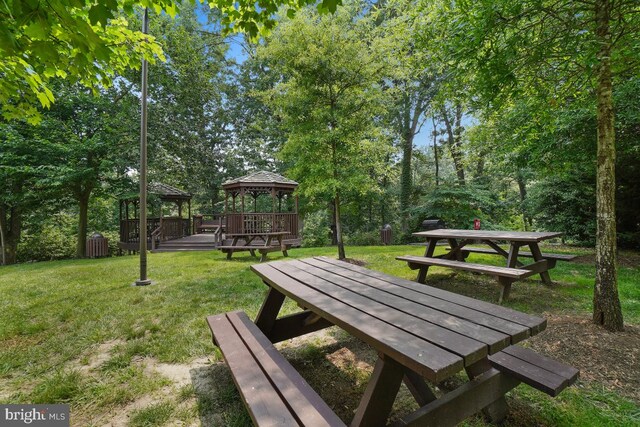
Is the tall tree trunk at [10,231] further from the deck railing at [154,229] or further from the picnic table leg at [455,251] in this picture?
the picnic table leg at [455,251]

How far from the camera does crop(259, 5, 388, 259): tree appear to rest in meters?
6.47

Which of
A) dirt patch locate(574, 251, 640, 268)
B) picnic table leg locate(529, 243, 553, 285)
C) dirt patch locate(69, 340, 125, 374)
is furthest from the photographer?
A: dirt patch locate(574, 251, 640, 268)

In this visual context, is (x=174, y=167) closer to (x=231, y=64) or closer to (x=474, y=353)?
(x=231, y=64)

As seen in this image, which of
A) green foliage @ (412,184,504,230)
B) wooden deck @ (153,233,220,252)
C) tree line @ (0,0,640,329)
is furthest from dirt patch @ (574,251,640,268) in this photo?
wooden deck @ (153,233,220,252)

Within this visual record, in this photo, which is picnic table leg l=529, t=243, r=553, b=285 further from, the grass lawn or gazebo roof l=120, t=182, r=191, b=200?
gazebo roof l=120, t=182, r=191, b=200

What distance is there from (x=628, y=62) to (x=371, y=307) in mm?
3933

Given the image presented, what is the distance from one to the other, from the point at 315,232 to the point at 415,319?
45.0ft

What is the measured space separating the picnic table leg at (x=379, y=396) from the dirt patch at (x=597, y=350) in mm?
1981

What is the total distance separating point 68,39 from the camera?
2373 mm

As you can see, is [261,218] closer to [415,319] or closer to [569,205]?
[415,319]

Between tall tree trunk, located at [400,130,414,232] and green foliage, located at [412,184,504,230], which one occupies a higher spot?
tall tree trunk, located at [400,130,414,232]

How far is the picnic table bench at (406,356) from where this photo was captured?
4.00 feet

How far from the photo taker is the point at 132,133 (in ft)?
36.7

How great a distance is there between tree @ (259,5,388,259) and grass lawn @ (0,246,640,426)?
3.17 meters
